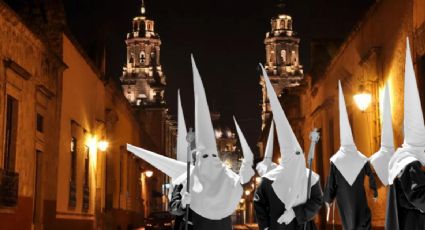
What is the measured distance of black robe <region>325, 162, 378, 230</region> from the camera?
12273 mm

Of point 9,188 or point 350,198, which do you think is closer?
point 350,198

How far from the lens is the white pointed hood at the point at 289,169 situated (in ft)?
32.5

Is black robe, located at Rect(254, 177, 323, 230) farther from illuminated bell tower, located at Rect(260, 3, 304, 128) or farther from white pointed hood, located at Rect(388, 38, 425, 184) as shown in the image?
illuminated bell tower, located at Rect(260, 3, 304, 128)

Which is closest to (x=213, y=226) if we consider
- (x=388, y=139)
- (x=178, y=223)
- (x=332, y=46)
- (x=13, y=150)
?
(x=178, y=223)

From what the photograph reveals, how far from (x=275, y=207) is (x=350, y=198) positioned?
243cm

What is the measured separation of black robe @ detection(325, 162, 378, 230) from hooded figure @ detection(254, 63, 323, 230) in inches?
83.2

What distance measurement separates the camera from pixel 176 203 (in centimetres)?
948

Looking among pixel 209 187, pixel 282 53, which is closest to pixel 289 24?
pixel 282 53

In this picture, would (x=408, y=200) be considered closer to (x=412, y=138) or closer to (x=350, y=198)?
(x=412, y=138)

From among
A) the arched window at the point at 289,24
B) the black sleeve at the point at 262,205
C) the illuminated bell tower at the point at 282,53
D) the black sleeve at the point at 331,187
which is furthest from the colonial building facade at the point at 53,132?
the arched window at the point at 289,24

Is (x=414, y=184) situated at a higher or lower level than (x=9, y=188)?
lower

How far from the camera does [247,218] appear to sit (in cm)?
10594

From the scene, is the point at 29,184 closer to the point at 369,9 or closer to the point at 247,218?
the point at 369,9

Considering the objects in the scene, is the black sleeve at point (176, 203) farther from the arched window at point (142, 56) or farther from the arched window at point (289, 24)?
the arched window at point (142, 56)
